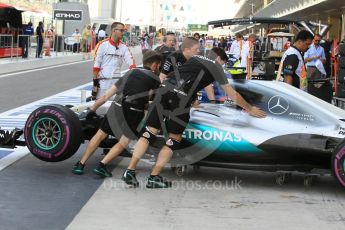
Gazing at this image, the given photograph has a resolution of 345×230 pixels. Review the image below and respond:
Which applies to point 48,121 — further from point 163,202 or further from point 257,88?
point 257,88

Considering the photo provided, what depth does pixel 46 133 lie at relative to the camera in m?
6.48

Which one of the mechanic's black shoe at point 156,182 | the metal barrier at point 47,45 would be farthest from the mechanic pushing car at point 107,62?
the metal barrier at point 47,45

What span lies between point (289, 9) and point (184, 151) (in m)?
37.8

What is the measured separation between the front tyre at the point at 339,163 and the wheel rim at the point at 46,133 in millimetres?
2925

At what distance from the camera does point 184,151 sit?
627cm

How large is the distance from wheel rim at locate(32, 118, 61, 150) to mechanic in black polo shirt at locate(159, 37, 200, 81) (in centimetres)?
140

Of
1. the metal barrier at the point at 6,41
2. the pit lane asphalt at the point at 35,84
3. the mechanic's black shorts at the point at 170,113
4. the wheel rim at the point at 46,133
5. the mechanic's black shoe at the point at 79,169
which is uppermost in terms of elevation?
the metal barrier at the point at 6,41

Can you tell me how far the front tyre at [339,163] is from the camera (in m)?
5.63

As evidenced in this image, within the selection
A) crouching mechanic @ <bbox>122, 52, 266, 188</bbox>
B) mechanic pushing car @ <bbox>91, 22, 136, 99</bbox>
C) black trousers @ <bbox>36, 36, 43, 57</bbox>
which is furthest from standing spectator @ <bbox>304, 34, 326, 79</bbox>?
black trousers @ <bbox>36, 36, 43, 57</bbox>

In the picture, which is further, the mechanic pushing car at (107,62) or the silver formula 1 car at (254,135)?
the mechanic pushing car at (107,62)

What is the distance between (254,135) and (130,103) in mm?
1352

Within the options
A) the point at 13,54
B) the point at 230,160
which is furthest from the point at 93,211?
the point at 13,54

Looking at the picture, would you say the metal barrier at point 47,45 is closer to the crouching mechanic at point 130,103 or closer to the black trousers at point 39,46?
the black trousers at point 39,46

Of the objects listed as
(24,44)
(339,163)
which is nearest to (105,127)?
(339,163)
